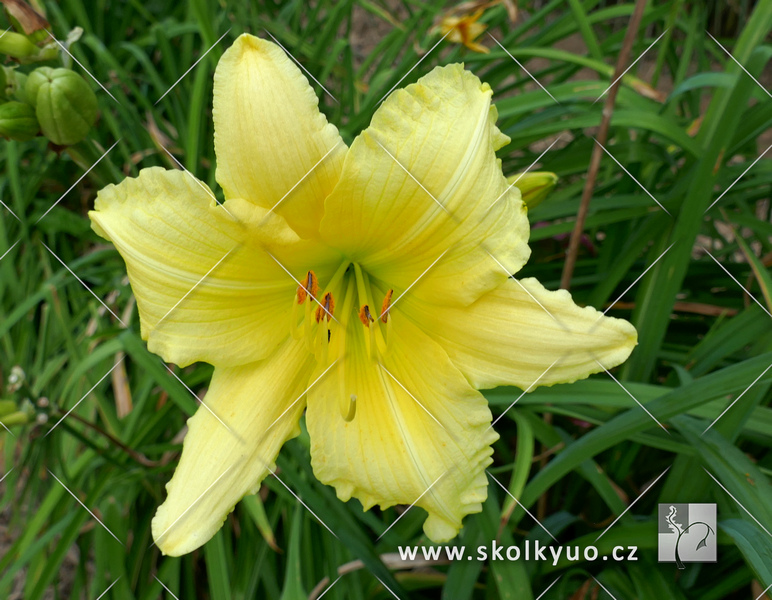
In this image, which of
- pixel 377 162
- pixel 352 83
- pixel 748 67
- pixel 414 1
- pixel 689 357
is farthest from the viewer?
pixel 414 1

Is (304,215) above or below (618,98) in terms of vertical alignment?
above

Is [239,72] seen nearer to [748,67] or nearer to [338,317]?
[338,317]

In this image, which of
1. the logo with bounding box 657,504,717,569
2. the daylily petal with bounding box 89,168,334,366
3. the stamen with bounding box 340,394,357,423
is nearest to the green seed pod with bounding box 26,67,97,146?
the daylily petal with bounding box 89,168,334,366

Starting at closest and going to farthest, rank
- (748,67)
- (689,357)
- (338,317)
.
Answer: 1. (338,317)
2. (748,67)
3. (689,357)

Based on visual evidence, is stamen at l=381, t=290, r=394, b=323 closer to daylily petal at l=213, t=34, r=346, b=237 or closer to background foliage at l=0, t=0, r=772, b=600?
daylily petal at l=213, t=34, r=346, b=237

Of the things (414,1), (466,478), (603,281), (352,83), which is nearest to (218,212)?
(466,478)
